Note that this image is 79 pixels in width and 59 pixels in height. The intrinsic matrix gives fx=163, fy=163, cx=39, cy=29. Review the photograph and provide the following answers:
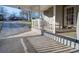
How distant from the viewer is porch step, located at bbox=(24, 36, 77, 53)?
3.66m

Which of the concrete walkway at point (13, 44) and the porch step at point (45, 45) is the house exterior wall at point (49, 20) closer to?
the porch step at point (45, 45)

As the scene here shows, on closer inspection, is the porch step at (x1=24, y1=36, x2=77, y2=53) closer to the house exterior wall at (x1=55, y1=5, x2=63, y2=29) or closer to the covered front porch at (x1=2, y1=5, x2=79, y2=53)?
the covered front porch at (x1=2, y1=5, x2=79, y2=53)

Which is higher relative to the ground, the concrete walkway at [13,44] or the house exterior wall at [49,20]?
the house exterior wall at [49,20]

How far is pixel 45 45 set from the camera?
12.4 ft

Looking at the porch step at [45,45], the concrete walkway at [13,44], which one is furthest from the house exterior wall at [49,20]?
the concrete walkway at [13,44]

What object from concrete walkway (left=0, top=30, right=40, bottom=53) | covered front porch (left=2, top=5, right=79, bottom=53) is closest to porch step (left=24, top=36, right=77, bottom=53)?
covered front porch (left=2, top=5, right=79, bottom=53)

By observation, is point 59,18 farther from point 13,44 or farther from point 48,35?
point 13,44

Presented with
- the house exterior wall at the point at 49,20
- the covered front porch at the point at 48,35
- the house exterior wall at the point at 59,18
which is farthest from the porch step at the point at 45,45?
the house exterior wall at the point at 59,18

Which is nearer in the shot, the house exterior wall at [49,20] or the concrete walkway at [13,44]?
the concrete walkway at [13,44]

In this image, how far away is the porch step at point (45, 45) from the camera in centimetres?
366

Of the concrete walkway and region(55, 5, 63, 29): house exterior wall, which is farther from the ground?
region(55, 5, 63, 29): house exterior wall

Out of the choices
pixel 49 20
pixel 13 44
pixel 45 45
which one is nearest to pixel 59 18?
pixel 49 20
